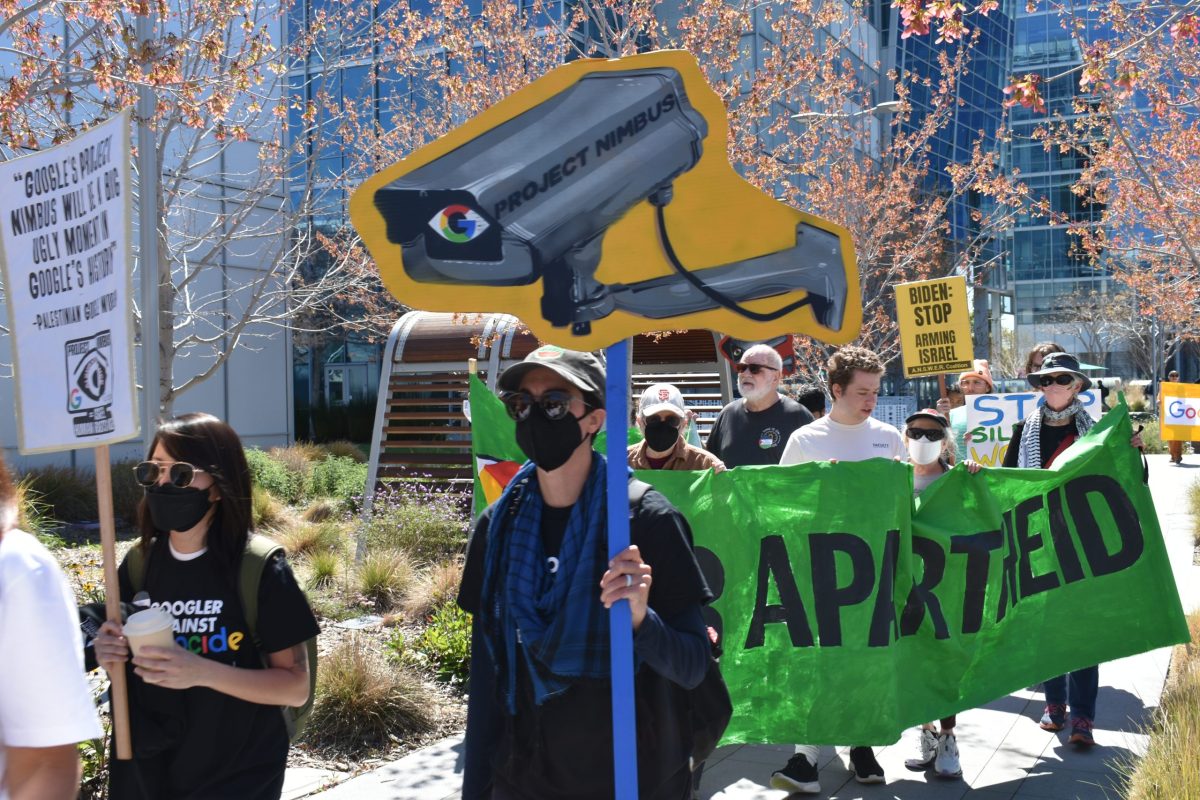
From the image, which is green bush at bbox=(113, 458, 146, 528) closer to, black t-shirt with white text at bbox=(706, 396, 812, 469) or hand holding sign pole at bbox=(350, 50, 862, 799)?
black t-shirt with white text at bbox=(706, 396, 812, 469)

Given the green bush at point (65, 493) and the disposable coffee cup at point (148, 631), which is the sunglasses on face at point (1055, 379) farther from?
the green bush at point (65, 493)

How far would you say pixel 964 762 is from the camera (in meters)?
5.82

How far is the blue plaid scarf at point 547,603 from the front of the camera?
272 cm

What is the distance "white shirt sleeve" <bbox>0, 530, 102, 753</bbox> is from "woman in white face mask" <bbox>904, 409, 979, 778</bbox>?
15.0ft

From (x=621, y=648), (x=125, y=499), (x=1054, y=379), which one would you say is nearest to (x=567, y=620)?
(x=621, y=648)

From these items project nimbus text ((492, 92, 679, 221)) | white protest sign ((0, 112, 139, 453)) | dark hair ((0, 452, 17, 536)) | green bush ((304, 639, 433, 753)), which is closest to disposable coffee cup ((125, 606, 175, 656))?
white protest sign ((0, 112, 139, 453))

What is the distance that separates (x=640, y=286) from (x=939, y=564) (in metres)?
3.27

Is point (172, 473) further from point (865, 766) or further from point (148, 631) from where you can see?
point (865, 766)

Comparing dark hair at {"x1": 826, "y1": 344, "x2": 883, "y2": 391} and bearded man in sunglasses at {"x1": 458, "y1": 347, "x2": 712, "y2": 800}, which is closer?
bearded man in sunglasses at {"x1": 458, "y1": 347, "x2": 712, "y2": 800}

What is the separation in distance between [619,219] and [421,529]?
8.52m

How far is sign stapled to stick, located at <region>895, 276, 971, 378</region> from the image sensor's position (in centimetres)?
920

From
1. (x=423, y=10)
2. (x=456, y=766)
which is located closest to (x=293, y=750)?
(x=456, y=766)

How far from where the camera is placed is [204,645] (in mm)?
3033

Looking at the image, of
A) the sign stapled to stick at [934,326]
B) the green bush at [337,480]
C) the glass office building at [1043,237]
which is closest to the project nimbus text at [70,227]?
the sign stapled to stick at [934,326]
